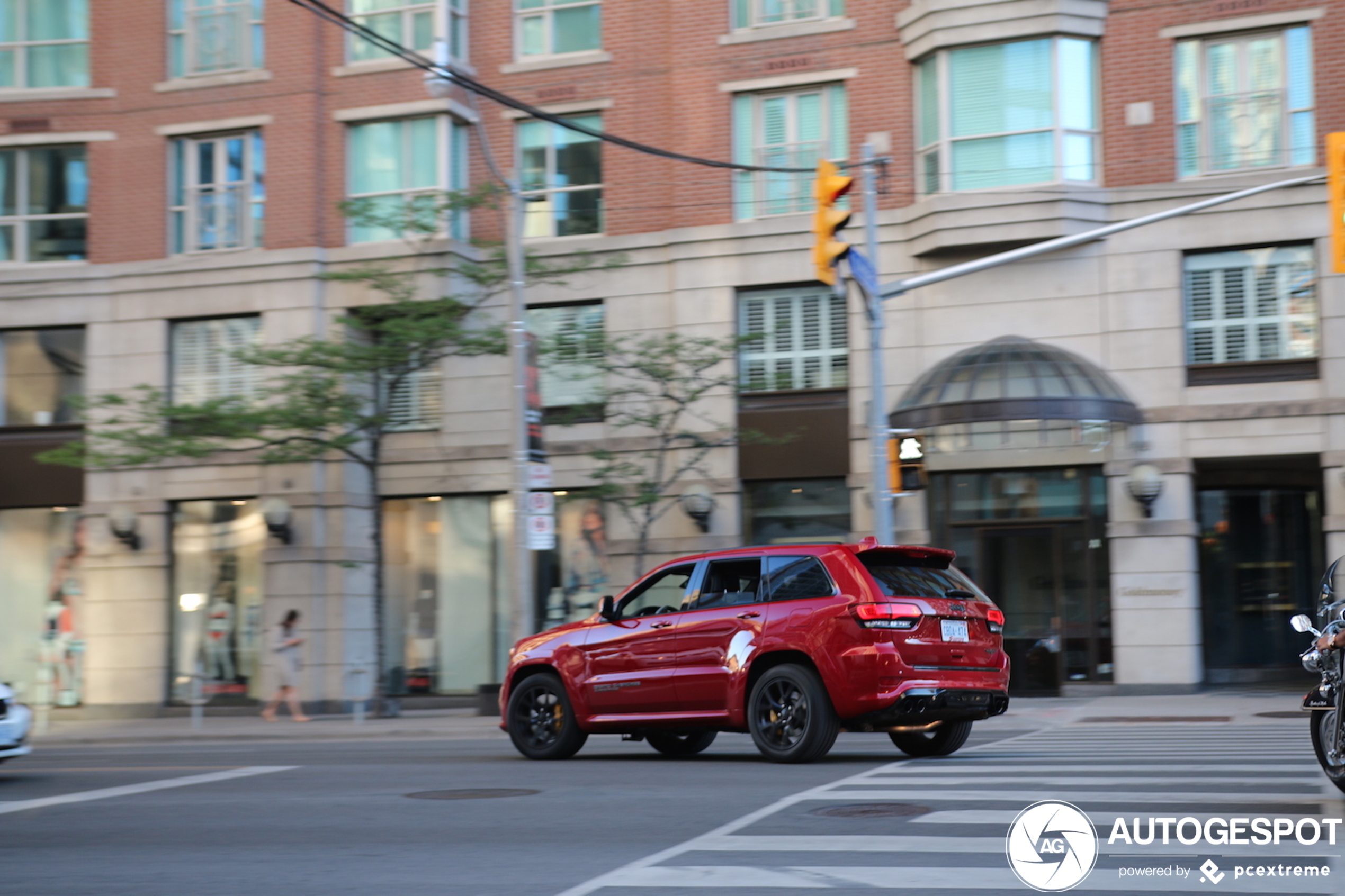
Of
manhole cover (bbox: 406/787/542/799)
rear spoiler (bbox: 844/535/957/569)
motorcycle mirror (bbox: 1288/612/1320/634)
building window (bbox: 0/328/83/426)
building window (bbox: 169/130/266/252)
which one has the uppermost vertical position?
building window (bbox: 169/130/266/252)

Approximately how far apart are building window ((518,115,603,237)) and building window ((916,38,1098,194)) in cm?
603

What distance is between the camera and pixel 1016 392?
21.8 m

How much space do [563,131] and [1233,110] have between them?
1112 cm

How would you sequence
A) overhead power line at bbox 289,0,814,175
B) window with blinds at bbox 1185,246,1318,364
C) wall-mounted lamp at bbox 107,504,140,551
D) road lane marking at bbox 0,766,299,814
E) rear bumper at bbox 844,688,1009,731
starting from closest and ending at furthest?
road lane marking at bbox 0,766,299,814 < rear bumper at bbox 844,688,1009,731 < overhead power line at bbox 289,0,814,175 < window with blinds at bbox 1185,246,1318,364 < wall-mounted lamp at bbox 107,504,140,551

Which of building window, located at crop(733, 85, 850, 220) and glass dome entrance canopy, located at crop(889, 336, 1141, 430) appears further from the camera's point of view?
building window, located at crop(733, 85, 850, 220)

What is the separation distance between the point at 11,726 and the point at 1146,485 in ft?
52.5

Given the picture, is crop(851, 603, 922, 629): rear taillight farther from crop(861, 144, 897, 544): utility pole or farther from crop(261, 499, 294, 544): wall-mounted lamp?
crop(261, 499, 294, 544): wall-mounted lamp

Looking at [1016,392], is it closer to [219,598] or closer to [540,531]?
[540,531]

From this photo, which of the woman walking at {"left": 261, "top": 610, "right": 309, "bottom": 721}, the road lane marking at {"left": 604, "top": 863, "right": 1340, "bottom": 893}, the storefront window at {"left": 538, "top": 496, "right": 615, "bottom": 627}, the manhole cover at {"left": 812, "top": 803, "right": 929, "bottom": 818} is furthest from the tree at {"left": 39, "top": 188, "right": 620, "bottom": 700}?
the road lane marking at {"left": 604, "top": 863, "right": 1340, "bottom": 893}

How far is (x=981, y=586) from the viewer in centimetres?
2341

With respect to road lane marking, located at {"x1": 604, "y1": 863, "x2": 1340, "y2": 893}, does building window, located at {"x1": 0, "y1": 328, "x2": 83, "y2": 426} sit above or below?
above

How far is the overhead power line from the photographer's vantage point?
64.5ft

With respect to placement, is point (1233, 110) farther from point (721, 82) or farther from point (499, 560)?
point (499, 560)

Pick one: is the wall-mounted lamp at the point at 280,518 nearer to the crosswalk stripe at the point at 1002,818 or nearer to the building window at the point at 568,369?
the building window at the point at 568,369
